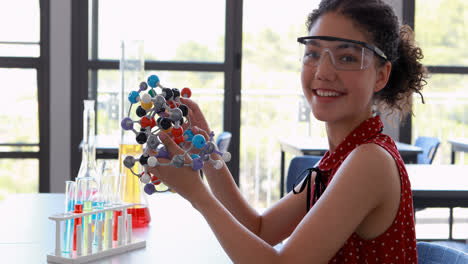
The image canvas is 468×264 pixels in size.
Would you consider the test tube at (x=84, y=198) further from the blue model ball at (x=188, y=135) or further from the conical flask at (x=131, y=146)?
the blue model ball at (x=188, y=135)

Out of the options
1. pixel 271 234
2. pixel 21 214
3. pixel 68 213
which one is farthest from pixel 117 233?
pixel 21 214

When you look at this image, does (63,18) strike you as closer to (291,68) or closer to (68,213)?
(291,68)

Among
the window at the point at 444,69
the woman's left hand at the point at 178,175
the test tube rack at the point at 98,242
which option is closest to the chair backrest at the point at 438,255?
the woman's left hand at the point at 178,175

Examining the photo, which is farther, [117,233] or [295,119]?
[295,119]

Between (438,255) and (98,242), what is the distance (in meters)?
0.79

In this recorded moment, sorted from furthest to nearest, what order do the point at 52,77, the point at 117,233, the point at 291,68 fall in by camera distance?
the point at 291,68, the point at 52,77, the point at 117,233

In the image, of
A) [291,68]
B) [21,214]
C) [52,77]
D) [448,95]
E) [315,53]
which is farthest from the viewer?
[291,68]

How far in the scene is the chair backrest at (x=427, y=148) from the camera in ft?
14.3

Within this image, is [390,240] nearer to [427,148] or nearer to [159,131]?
[159,131]

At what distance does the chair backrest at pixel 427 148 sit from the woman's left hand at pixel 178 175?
3373 millimetres

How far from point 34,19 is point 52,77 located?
1.67ft

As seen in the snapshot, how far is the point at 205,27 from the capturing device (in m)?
5.26

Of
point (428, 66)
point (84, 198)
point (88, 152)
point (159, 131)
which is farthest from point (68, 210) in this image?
point (428, 66)

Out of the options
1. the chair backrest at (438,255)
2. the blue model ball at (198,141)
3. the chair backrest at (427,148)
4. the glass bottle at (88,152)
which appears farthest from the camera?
the chair backrest at (427,148)
